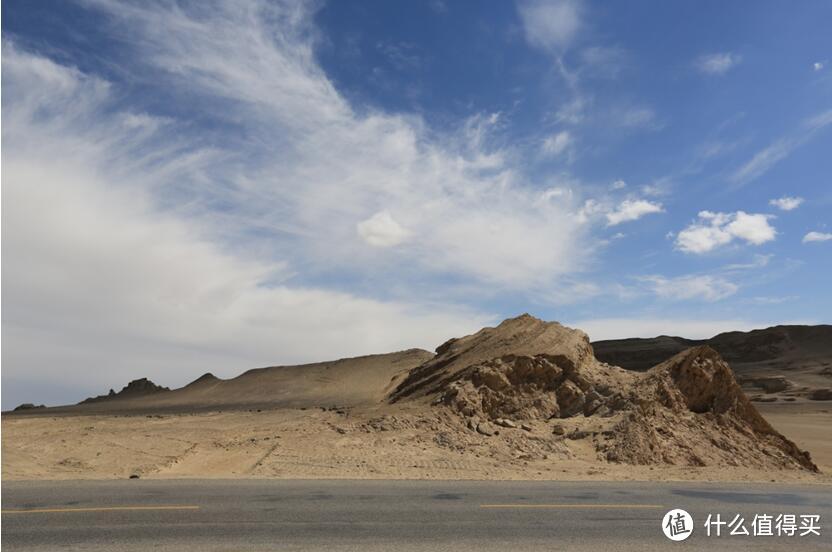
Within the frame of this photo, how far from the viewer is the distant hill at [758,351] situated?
70.1 meters

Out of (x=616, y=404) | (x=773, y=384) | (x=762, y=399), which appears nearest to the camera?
(x=616, y=404)

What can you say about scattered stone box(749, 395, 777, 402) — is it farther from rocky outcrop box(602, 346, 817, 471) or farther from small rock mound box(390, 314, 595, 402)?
rocky outcrop box(602, 346, 817, 471)

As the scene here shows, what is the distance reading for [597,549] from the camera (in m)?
7.14

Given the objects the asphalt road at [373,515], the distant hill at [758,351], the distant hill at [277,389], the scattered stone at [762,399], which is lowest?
Answer: the asphalt road at [373,515]

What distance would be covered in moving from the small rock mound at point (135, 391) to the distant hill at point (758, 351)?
168ft

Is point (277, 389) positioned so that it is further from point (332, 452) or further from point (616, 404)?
point (616, 404)

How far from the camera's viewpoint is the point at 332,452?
1501cm

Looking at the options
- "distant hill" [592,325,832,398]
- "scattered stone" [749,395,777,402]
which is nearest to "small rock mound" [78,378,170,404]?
"scattered stone" [749,395,777,402]

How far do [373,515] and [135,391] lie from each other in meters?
40.2

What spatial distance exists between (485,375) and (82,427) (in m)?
11.7

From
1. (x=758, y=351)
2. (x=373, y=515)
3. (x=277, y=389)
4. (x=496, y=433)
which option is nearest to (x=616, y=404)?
(x=496, y=433)

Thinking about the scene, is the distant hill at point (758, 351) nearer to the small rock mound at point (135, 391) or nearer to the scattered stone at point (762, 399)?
the scattered stone at point (762, 399)

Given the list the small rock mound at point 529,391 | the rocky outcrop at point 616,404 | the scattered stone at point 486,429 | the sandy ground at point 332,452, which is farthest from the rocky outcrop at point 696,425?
the scattered stone at point 486,429

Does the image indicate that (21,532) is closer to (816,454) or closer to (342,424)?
(342,424)
